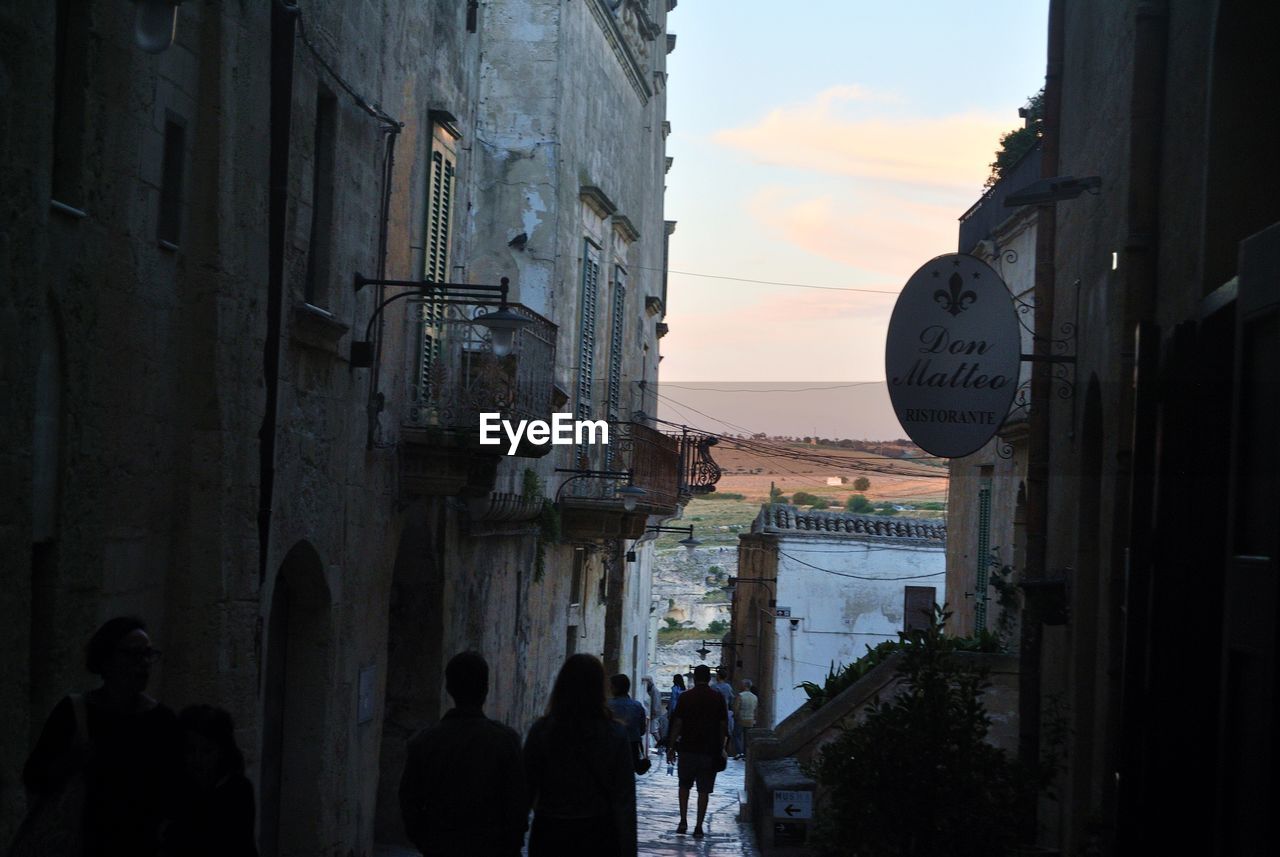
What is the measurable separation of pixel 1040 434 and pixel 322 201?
6.07m

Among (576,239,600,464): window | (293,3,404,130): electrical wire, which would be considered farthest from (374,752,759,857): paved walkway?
(293,3,404,130): electrical wire

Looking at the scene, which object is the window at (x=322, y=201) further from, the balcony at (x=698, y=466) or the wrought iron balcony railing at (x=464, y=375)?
the balcony at (x=698, y=466)

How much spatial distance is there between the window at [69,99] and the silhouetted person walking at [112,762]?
2.90 metres

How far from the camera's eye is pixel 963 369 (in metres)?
11.0

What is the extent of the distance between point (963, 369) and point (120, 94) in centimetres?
584

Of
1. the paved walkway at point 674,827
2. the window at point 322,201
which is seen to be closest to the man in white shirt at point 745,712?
the paved walkway at point 674,827

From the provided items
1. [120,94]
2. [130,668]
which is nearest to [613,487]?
[120,94]

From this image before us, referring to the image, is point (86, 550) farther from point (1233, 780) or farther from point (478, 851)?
point (1233, 780)

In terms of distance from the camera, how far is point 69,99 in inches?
295

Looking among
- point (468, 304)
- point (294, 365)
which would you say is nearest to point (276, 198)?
point (294, 365)

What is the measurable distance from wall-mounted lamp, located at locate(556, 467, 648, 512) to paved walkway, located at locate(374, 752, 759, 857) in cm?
395

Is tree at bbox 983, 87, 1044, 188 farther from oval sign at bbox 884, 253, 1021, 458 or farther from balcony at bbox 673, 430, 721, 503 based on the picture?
oval sign at bbox 884, 253, 1021, 458

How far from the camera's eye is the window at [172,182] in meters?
8.72

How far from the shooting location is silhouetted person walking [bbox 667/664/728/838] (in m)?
16.5
